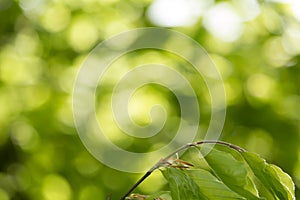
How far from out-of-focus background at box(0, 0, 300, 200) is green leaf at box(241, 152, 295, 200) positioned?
2.00m

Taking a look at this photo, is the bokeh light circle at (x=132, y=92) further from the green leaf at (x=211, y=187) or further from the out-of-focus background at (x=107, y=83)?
the green leaf at (x=211, y=187)

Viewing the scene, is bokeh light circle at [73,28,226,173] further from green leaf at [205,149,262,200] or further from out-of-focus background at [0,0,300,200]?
green leaf at [205,149,262,200]

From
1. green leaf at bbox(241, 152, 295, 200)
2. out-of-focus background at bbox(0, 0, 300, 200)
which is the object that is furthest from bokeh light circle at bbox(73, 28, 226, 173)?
green leaf at bbox(241, 152, 295, 200)

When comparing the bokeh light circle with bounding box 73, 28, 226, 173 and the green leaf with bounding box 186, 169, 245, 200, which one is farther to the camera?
the bokeh light circle with bounding box 73, 28, 226, 173

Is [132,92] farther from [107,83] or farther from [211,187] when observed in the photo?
[211,187]

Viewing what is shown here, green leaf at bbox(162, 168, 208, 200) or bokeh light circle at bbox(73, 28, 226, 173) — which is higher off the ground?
green leaf at bbox(162, 168, 208, 200)

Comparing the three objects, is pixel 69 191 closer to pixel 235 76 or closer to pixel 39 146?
pixel 39 146

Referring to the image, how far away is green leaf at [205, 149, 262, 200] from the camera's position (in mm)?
936

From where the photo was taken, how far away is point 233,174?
941 millimetres

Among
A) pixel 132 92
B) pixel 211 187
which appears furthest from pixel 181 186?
pixel 132 92

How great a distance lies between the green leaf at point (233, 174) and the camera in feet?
3.07

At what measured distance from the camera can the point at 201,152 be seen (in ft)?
3.25

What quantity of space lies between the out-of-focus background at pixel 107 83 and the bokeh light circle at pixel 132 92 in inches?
1.7

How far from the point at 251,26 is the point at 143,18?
50 cm
